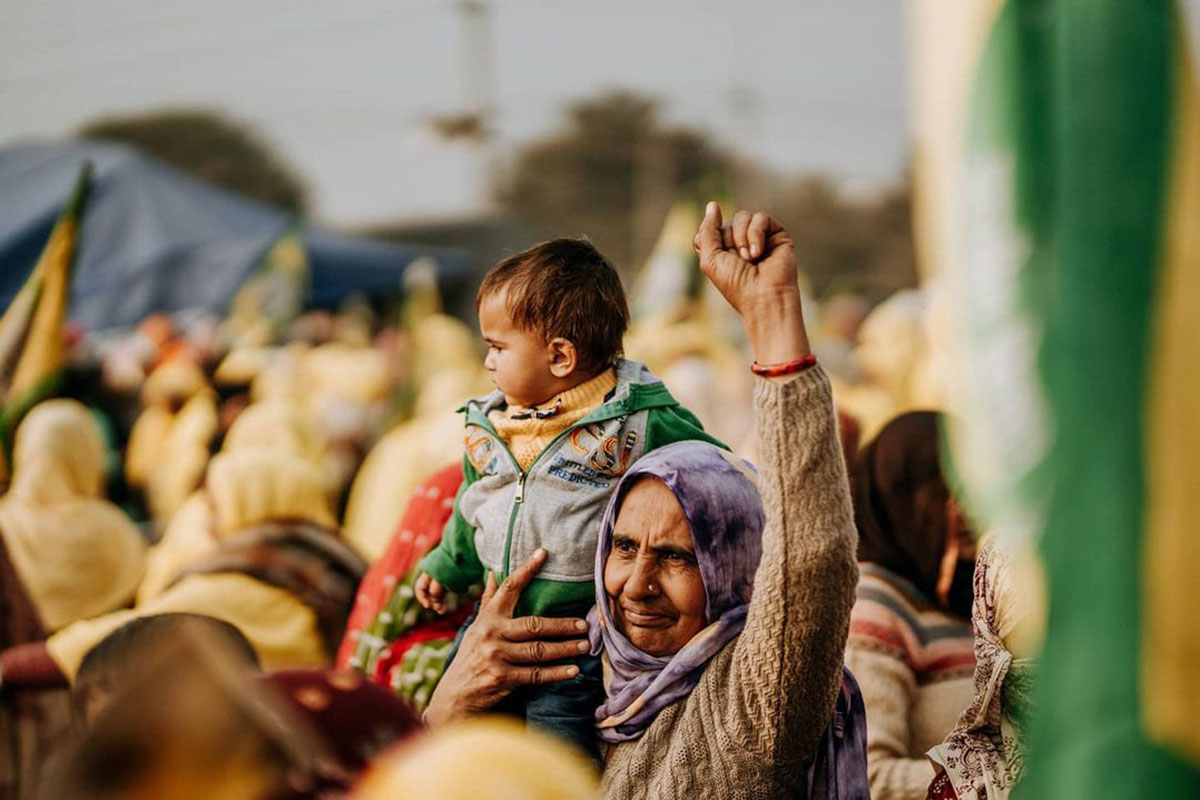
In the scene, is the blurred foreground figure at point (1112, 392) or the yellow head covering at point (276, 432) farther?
the yellow head covering at point (276, 432)

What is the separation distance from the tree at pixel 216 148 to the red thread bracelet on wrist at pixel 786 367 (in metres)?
41.9

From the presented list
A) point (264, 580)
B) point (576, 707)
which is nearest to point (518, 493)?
point (576, 707)

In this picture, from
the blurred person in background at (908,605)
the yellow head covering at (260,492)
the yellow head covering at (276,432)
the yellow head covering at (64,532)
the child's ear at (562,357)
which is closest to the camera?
the child's ear at (562,357)

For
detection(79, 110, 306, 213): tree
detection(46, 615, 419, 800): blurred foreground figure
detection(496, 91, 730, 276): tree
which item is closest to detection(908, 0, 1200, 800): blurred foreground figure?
detection(46, 615, 419, 800): blurred foreground figure

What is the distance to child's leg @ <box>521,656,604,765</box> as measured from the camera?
2.08 meters

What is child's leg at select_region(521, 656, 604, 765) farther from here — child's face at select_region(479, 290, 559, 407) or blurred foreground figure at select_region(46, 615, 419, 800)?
blurred foreground figure at select_region(46, 615, 419, 800)

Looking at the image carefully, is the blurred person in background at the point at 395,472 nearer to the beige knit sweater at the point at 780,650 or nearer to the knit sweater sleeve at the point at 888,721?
the knit sweater sleeve at the point at 888,721

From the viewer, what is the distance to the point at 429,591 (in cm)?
247

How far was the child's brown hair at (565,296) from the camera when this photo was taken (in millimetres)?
2170

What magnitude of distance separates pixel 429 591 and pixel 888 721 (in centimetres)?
95

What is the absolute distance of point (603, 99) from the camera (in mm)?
50250

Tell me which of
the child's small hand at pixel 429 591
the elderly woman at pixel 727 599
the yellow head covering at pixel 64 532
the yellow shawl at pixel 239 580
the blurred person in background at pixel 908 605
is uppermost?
the elderly woman at pixel 727 599

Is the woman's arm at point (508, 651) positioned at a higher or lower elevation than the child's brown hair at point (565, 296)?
lower

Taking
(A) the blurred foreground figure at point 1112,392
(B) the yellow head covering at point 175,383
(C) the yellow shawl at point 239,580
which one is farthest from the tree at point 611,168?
(A) the blurred foreground figure at point 1112,392
